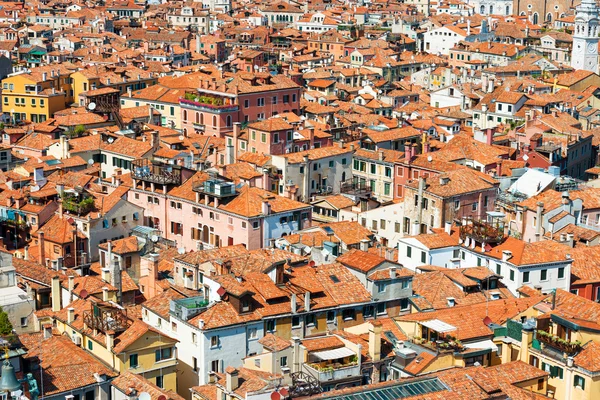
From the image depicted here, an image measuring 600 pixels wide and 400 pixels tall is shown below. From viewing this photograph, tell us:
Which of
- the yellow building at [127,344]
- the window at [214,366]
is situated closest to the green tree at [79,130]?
the yellow building at [127,344]

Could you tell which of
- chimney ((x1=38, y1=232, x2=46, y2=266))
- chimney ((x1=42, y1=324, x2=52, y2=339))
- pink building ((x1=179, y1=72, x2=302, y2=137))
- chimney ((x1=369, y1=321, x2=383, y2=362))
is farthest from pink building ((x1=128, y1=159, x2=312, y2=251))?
pink building ((x1=179, y1=72, x2=302, y2=137))

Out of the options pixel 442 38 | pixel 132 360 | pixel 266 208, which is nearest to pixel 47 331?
pixel 132 360

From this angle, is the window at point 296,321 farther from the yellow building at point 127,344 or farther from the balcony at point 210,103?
the balcony at point 210,103

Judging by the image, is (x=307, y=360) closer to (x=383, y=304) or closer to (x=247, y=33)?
(x=383, y=304)

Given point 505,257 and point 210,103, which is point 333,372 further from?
point 210,103

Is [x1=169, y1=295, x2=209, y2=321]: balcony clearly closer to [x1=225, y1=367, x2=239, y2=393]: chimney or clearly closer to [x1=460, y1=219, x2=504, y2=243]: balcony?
[x1=225, y1=367, x2=239, y2=393]: chimney

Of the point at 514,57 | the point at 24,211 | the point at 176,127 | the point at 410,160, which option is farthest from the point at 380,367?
the point at 514,57
